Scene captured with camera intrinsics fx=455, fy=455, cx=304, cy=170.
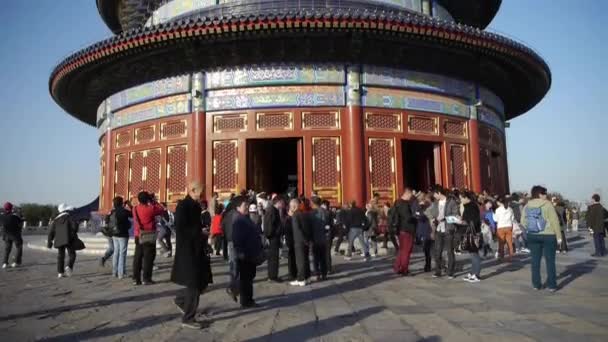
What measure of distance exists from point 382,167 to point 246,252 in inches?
398

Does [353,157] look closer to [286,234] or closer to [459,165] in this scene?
[459,165]

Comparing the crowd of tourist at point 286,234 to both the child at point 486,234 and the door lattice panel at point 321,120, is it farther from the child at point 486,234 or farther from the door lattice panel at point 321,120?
the door lattice panel at point 321,120

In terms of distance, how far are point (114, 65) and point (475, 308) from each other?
51.4 ft

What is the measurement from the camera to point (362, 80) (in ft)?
50.9

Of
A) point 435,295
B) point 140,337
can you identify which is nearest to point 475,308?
point 435,295

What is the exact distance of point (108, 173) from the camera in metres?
18.2

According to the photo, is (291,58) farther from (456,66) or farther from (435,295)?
(435,295)

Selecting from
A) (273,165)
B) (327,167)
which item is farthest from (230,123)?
(273,165)

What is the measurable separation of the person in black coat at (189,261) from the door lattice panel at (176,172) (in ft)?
36.4

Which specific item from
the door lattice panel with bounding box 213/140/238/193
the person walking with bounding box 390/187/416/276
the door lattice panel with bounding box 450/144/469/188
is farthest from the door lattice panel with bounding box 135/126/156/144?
the person walking with bounding box 390/187/416/276

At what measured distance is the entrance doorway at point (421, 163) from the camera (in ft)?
55.0

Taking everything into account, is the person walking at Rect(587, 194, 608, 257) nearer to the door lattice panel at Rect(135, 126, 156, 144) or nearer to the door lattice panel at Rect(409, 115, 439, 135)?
the door lattice panel at Rect(409, 115, 439, 135)

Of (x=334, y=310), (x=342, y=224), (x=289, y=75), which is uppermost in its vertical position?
(x=289, y=75)

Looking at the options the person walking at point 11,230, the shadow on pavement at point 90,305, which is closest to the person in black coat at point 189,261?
the shadow on pavement at point 90,305
